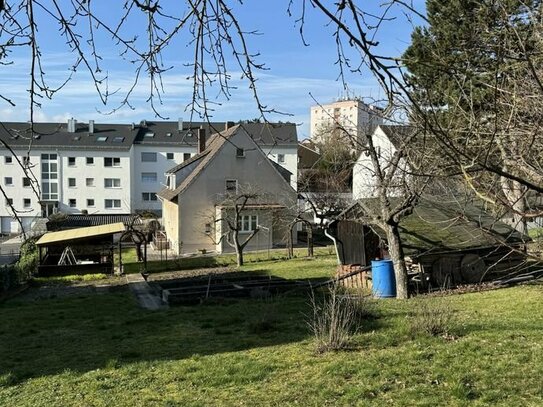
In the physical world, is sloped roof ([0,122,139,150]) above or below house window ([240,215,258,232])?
above

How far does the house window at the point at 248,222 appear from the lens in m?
36.6

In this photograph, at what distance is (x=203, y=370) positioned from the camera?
7.60m

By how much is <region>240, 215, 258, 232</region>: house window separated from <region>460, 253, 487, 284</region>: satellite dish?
20.2 metres

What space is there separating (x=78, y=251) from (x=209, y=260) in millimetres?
7436

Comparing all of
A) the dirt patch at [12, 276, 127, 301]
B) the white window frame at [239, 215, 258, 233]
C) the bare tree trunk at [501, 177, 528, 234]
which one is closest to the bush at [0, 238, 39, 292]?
A: the dirt patch at [12, 276, 127, 301]

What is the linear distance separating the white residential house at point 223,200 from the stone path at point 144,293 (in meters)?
10.3

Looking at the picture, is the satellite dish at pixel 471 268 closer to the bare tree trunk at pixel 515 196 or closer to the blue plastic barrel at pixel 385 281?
the blue plastic barrel at pixel 385 281

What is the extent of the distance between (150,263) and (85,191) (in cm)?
2827

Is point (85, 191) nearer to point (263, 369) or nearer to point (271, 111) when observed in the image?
point (263, 369)

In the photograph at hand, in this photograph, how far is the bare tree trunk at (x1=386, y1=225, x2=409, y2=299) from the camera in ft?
49.8

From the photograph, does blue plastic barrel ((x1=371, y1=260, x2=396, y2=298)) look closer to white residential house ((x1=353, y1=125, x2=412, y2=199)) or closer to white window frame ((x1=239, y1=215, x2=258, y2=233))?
white residential house ((x1=353, y1=125, x2=412, y2=199))

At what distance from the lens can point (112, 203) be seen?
57250 millimetres

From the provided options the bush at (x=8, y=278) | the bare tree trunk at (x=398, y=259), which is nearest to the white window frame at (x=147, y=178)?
the bush at (x=8, y=278)

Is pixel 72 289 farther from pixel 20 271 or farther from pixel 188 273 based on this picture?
pixel 188 273
